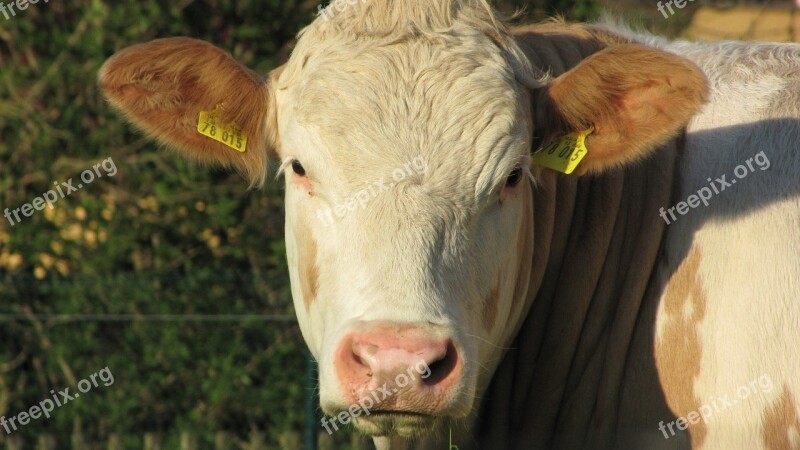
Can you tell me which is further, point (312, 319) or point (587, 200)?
point (587, 200)

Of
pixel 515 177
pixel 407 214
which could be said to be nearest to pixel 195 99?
pixel 407 214

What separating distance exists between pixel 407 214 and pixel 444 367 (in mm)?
474

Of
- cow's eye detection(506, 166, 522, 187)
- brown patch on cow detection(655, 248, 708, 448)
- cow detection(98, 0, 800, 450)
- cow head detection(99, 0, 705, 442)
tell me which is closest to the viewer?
cow head detection(99, 0, 705, 442)

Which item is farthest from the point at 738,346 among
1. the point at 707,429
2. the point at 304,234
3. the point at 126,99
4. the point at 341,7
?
the point at 126,99

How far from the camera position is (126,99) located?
12.2ft

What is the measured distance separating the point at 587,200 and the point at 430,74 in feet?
2.57

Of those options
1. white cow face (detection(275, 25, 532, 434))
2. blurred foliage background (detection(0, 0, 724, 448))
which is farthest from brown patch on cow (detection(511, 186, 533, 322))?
blurred foliage background (detection(0, 0, 724, 448))

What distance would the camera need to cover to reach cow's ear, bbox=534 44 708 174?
3.40 m

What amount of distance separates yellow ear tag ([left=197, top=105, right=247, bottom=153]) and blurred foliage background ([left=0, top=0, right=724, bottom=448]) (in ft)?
12.0

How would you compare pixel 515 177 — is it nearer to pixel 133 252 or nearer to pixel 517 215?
pixel 517 215

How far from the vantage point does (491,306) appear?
11.1ft

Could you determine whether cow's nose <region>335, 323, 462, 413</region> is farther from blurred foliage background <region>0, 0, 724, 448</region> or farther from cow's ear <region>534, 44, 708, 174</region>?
blurred foliage background <region>0, 0, 724, 448</region>

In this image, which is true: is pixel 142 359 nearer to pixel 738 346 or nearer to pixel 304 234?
pixel 304 234

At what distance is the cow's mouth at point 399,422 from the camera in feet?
9.81
